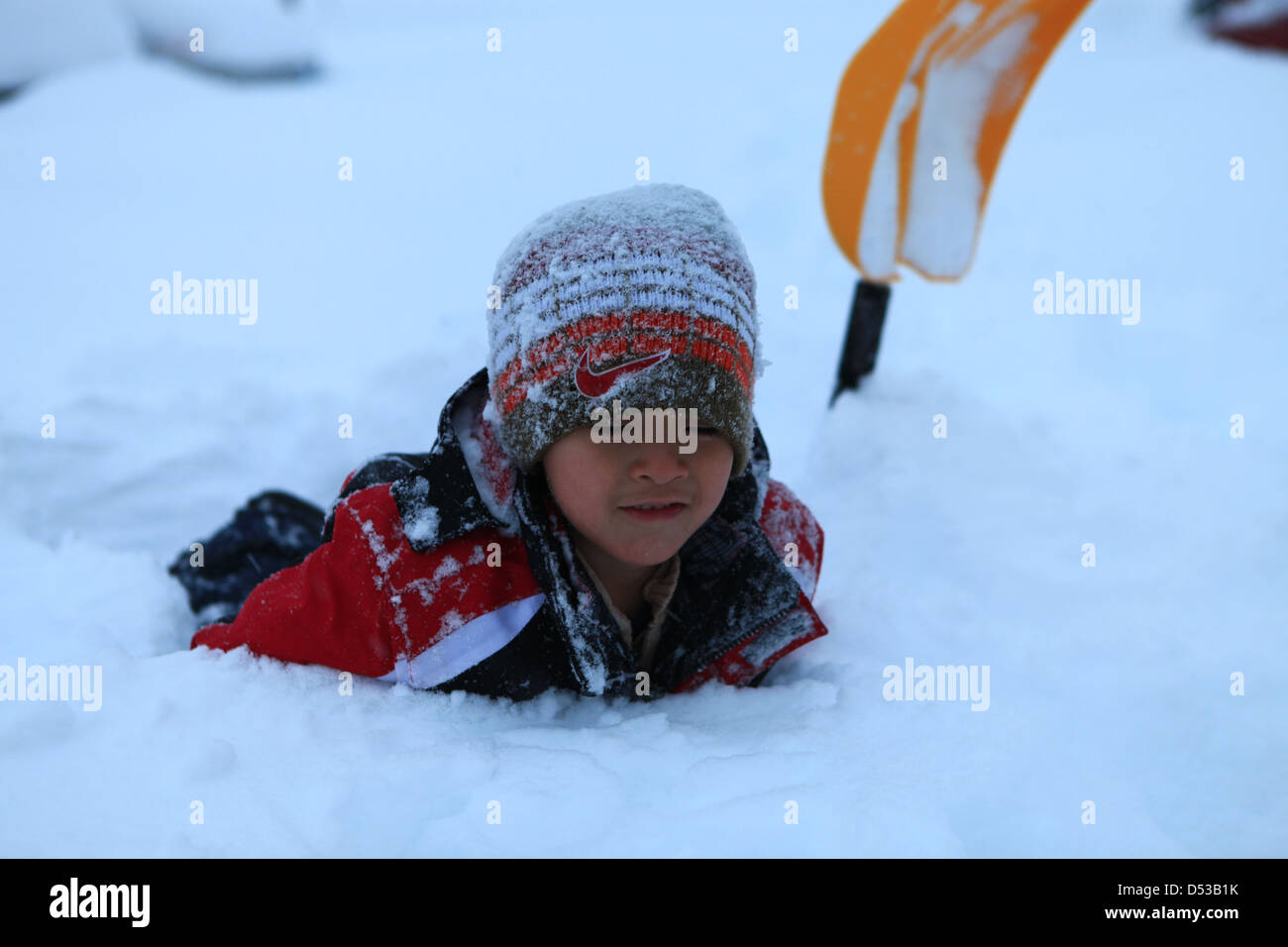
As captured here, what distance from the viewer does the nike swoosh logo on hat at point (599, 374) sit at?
1554 millimetres

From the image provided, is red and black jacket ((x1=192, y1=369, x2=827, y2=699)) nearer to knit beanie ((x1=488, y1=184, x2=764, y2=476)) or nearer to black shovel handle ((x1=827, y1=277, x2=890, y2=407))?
knit beanie ((x1=488, y1=184, x2=764, y2=476))

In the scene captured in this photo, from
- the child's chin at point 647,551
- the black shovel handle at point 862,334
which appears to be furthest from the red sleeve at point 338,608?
the black shovel handle at point 862,334

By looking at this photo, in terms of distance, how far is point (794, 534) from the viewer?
2076 millimetres

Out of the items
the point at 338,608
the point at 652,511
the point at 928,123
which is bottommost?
the point at 338,608

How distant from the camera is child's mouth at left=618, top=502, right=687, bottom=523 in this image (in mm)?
1626

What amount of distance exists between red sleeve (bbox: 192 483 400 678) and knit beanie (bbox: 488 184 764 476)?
1.02 feet

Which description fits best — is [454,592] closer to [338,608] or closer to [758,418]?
[338,608]

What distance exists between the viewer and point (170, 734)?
138 centimetres

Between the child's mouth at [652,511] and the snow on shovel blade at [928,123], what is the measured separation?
3.92 ft

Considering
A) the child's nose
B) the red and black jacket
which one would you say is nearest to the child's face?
the child's nose

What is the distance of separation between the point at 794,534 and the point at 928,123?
114 centimetres

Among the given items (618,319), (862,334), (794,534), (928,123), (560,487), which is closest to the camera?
(618,319)

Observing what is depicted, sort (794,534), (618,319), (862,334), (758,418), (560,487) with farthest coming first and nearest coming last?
(758,418)
(862,334)
(794,534)
(560,487)
(618,319)

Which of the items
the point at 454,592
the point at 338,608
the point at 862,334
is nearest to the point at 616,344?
the point at 454,592
